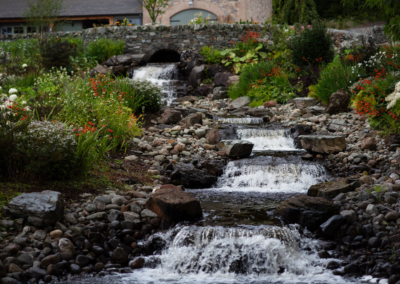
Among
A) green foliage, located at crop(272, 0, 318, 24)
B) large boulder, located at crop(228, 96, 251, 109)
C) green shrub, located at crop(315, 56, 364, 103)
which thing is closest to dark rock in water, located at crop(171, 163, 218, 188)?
green shrub, located at crop(315, 56, 364, 103)

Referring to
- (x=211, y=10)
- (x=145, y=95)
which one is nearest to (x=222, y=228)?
(x=145, y=95)

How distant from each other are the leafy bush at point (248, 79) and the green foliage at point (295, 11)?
5575mm

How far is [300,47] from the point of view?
12836 millimetres

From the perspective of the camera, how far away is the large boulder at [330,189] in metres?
5.96

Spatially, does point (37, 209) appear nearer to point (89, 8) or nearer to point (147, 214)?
point (147, 214)

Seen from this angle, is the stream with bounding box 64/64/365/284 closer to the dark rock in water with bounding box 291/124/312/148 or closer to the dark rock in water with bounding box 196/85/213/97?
the dark rock in water with bounding box 291/124/312/148

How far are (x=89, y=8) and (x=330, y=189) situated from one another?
79.0 feet

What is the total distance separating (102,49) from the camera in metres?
16.5

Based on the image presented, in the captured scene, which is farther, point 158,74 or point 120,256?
point 158,74

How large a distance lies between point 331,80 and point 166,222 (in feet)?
22.6

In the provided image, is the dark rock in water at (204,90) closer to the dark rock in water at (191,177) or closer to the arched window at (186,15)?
the dark rock in water at (191,177)

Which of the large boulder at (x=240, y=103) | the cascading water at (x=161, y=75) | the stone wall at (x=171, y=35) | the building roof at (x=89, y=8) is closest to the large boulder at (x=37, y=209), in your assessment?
the large boulder at (x=240, y=103)

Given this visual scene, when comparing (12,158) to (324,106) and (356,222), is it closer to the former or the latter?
(356,222)

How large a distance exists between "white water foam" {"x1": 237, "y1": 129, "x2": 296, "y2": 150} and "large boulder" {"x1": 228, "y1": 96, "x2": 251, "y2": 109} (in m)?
2.74
